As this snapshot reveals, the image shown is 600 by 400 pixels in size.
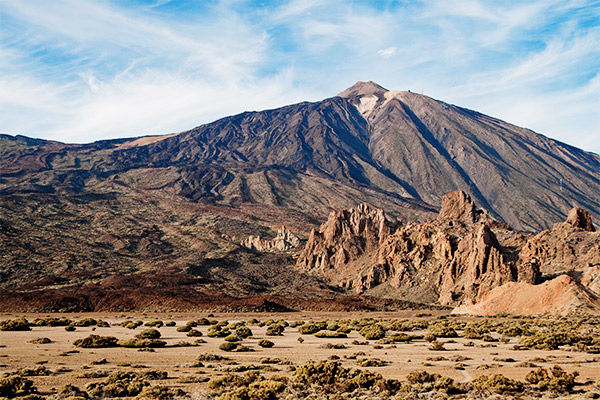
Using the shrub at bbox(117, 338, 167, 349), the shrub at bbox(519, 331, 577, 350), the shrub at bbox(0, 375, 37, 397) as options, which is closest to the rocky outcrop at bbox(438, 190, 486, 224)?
the shrub at bbox(519, 331, 577, 350)

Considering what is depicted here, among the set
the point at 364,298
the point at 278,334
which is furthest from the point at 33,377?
the point at 364,298

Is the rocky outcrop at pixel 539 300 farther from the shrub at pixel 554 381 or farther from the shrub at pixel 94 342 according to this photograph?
the shrub at pixel 94 342

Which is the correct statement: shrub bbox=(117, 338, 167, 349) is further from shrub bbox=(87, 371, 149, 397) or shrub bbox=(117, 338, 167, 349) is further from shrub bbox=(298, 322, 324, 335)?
shrub bbox=(298, 322, 324, 335)

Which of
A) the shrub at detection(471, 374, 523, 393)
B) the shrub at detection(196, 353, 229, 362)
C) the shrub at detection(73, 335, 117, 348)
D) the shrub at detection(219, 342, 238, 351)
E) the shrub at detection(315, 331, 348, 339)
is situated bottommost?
the shrub at detection(315, 331, 348, 339)

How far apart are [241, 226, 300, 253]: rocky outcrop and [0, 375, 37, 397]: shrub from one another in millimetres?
119659

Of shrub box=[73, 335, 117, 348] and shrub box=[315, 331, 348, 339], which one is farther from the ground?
shrub box=[73, 335, 117, 348]

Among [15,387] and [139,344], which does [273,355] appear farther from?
[15,387]

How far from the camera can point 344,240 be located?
4370 inches

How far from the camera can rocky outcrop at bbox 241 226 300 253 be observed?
5522 inches

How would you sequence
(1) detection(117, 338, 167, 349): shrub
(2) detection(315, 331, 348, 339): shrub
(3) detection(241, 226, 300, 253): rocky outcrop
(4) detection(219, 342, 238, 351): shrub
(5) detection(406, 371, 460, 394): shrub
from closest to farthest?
(5) detection(406, 371, 460, 394): shrub
(4) detection(219, 342, 238, 351): shrub
(1) detection(117, 338, 167, 349): shrub
(2) detection(315, 331, 348, 339): shrub
(3) detection(241, 226, 300, 253): rocky outcrop

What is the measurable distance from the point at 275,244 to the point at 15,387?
124555 mm

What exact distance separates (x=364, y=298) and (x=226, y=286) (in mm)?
27756

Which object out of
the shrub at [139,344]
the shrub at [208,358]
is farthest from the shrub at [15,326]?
the shrub at [208,358]

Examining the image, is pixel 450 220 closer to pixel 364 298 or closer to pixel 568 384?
pixel 364 298
